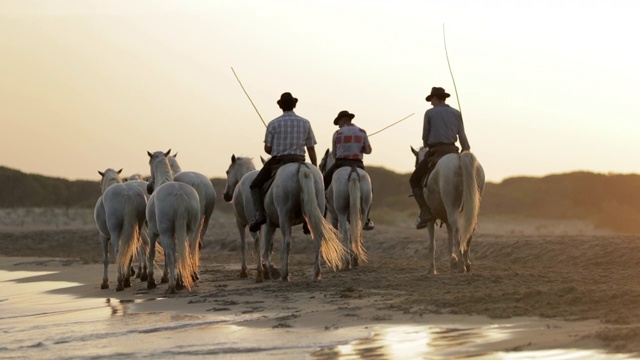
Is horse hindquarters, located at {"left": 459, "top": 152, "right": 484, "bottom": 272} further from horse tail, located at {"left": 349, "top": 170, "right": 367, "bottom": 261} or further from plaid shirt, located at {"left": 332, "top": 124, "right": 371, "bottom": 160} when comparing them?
plaid shirt, located at {"left": 332, "top": 124, "right": 371, "bottom": 160}

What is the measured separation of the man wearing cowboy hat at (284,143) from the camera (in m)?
16.1

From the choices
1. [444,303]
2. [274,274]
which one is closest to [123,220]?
[274,274]

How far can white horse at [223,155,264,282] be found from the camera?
1789cm

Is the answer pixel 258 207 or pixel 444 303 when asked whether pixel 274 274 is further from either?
pixel 444 303

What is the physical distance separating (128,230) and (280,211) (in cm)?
261

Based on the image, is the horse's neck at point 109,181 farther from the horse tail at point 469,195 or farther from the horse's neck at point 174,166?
the horse tail at point 469,195

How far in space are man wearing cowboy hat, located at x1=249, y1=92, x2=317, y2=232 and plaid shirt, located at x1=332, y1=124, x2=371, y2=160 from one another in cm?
195

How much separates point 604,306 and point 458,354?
9.57 ft

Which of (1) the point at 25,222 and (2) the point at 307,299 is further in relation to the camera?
(1) the point at 25,222

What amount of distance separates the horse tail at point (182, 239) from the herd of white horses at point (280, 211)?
14mm

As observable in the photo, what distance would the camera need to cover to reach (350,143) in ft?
61.2

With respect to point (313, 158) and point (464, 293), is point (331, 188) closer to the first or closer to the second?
point (313, 158)

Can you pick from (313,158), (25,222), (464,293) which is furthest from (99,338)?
(25,222)

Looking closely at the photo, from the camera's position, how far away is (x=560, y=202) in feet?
169
